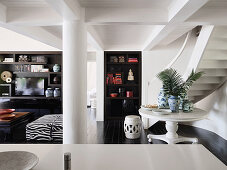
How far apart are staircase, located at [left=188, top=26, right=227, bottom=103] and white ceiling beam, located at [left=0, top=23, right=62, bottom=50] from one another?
10.7 feet

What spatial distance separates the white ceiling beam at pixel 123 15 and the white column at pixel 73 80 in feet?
0.66

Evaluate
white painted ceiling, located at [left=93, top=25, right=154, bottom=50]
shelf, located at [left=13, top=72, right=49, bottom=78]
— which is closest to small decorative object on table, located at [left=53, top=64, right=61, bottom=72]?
shelf, located at [left=13, top=72, right=49, bottom=78]

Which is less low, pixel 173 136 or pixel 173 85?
pixel 173 85

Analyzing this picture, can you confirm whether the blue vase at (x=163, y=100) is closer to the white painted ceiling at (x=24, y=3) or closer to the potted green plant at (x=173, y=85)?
the potted green plant at (x=173, y=85)

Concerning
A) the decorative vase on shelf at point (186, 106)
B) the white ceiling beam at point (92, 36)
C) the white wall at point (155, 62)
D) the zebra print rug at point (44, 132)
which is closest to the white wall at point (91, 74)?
the white ceiling beam at point (92, 36)

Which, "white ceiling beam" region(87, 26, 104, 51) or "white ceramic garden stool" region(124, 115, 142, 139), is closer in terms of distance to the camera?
"white ceiling beam" region(87, 26, 104, 51)

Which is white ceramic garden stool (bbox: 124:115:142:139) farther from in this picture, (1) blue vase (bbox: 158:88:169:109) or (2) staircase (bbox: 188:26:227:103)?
(2) staircase (bbox: 188:26:227:103)

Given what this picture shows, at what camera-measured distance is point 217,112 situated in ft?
14.1

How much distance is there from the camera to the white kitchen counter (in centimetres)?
99

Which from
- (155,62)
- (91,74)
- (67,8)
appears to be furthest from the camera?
(91,74)

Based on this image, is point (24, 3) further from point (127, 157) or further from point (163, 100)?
point (163, 100)

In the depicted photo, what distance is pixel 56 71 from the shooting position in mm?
5812

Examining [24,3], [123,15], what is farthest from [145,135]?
[24,3]

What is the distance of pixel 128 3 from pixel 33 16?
1.36 m
